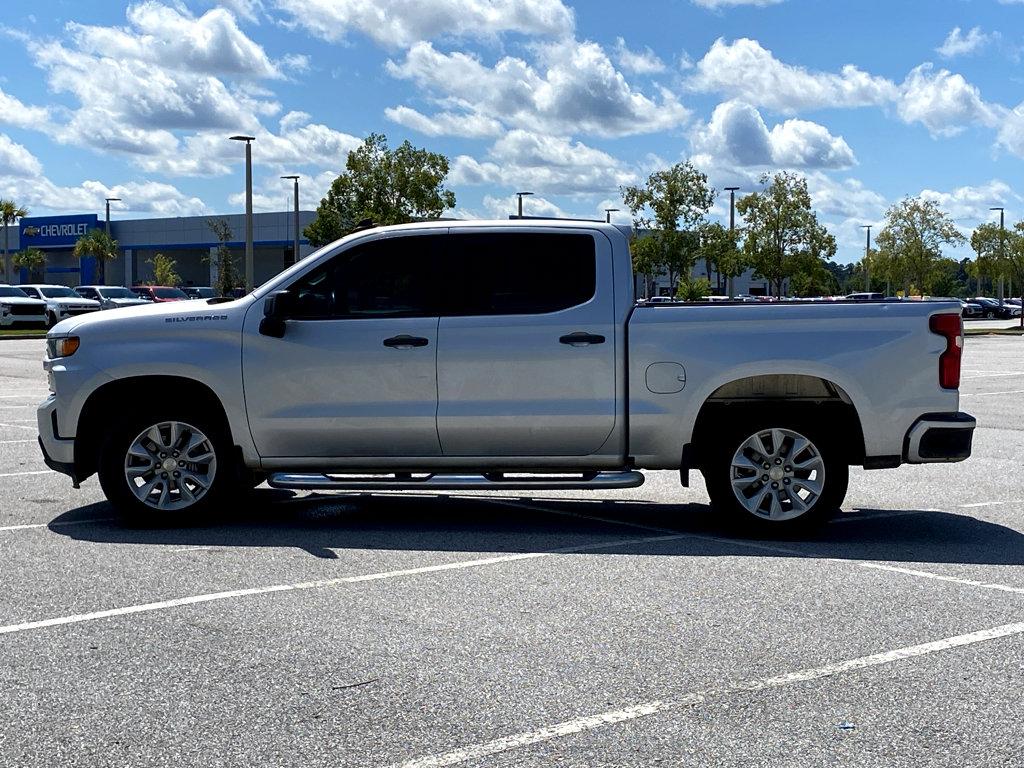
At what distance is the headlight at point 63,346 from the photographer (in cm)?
841

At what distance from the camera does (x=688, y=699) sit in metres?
4.69

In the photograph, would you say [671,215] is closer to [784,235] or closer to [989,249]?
[784,235]

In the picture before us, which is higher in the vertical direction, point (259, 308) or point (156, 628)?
point (259, 308)

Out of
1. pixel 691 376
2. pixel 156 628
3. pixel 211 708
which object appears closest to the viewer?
pixel 211 708

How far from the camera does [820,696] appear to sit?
4719 millimetres

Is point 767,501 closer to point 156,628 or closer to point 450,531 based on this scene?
point 450,531

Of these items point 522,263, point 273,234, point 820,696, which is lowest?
point 820,696

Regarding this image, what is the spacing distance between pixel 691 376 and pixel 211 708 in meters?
4.24

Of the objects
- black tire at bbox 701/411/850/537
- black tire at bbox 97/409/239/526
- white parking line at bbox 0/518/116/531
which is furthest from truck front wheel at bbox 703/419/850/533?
white parking line at bbox 0/518/116/531

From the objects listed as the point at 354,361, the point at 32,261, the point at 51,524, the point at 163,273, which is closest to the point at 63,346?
the point at 51,524

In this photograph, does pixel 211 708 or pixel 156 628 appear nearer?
pixel 211 708

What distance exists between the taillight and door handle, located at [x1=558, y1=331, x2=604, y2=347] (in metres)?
2.08

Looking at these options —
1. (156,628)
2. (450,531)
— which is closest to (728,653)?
(156,628)

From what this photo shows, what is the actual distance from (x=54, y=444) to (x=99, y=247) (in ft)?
274
